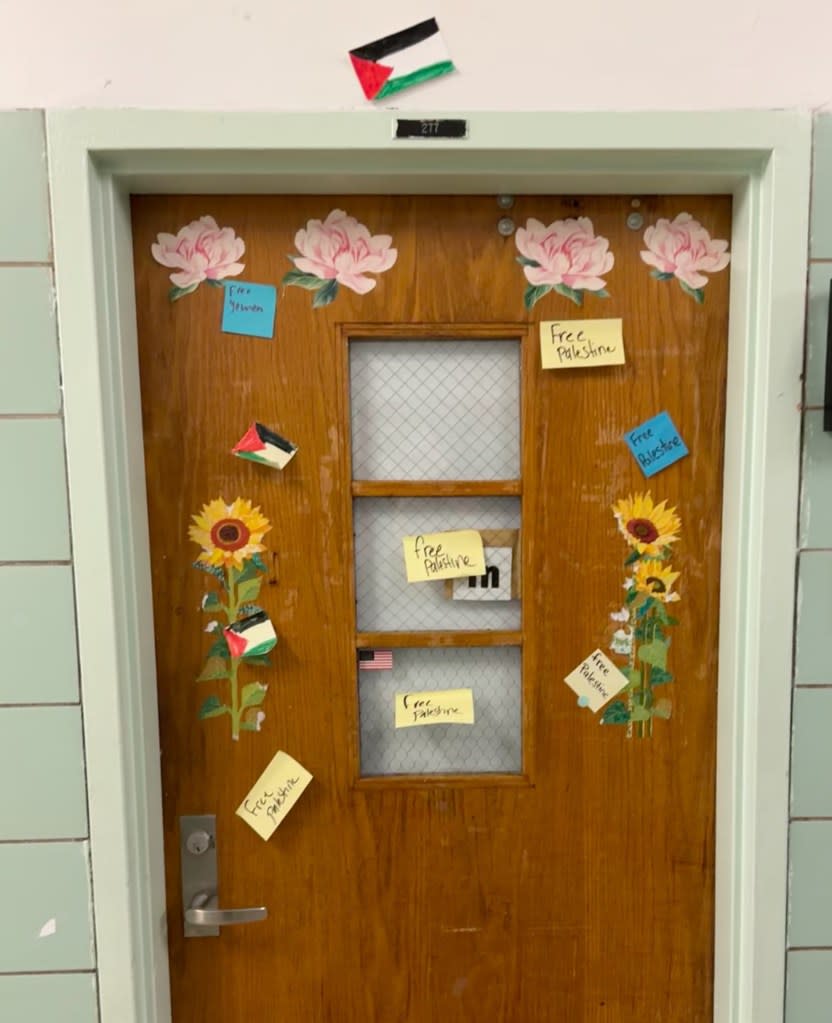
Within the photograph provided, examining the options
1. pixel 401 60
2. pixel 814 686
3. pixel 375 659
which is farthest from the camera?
pixel 375 659

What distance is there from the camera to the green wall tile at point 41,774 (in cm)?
100

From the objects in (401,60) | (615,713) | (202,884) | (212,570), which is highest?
(401,60)

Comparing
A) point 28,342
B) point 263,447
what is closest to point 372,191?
point 263,447

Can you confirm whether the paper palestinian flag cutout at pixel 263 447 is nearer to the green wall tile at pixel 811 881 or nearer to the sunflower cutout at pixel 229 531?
the sunflower cutout at pixel 229 531

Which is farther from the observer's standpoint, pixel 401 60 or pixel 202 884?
pixel 202 884

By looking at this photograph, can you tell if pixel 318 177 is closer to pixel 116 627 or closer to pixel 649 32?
pixel 649 32

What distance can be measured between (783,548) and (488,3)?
2.81 feet

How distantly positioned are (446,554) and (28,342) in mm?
672

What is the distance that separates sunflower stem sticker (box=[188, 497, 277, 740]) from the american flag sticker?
0.14 m

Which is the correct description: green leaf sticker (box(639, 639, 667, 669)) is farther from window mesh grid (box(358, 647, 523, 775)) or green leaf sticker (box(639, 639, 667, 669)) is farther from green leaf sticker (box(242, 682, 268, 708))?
green leaf sticker (box(242, 682, 268, 708))

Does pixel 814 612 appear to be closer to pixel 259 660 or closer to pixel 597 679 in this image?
pixel 597 679

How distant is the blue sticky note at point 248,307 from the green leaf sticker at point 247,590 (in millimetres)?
386

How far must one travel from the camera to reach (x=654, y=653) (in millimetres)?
1127

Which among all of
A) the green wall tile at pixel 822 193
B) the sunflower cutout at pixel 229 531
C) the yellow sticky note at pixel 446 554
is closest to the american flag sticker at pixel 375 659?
the yellow sticky note at pixel 446 554
